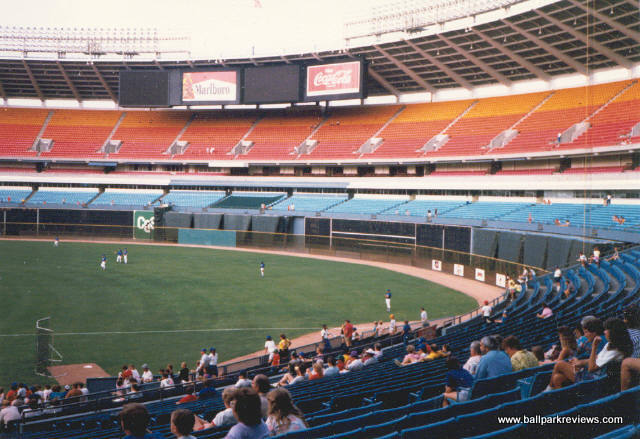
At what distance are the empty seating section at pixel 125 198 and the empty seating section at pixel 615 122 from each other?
1671 inches

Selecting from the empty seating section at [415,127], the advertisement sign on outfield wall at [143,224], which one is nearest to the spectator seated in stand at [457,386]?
the empty seating section at [415,127]

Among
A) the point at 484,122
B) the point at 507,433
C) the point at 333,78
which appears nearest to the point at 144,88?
the point at 333,78

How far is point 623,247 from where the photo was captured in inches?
1059

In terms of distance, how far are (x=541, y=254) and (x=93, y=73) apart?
2133 inches

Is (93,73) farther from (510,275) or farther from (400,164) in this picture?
(510,275)

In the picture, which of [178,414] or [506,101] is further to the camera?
[506,101]

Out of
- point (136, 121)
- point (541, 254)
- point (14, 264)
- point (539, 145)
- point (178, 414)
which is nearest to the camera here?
point (178, 414)

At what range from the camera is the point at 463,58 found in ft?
161

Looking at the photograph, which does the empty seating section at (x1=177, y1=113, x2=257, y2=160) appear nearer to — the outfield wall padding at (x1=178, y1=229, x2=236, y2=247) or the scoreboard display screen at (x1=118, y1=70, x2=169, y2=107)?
the scoreboard display screen at (x1=118, y1=70, x2=169, y2=107)

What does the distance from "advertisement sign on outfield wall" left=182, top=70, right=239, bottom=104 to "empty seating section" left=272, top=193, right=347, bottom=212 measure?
13.0 m

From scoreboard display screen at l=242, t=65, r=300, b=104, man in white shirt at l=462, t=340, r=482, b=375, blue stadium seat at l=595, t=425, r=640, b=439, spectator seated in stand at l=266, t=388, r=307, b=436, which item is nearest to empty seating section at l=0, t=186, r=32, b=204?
scoreboard display screen at l=242, t=65, r=300, b=104

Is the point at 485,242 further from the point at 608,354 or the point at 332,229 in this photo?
the point at 608,354

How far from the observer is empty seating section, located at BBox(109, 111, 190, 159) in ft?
206

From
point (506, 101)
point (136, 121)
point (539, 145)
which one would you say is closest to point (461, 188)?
point (539, 145)
